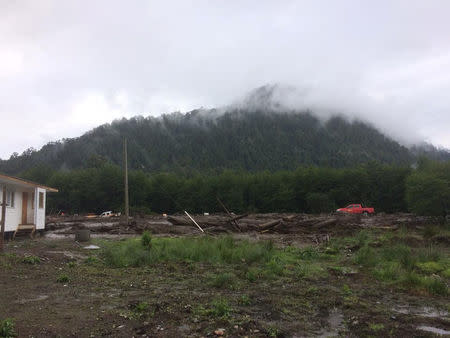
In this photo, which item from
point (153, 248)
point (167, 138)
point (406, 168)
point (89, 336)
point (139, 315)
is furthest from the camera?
point (167, 138)

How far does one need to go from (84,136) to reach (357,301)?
16702 cm

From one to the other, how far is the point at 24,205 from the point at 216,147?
149 metres

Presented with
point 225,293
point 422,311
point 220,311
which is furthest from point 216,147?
point 220,311

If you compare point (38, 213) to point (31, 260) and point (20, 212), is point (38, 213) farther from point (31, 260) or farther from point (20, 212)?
point (31, 260)

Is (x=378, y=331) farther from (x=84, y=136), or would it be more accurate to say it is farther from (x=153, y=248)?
(x=84, y=136)

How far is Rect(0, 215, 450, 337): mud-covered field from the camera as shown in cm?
554

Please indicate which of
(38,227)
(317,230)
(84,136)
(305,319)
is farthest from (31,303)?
(84,136)

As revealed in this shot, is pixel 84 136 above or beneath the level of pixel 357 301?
above

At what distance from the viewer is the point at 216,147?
560 ft

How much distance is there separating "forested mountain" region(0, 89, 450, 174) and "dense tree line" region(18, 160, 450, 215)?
203ft

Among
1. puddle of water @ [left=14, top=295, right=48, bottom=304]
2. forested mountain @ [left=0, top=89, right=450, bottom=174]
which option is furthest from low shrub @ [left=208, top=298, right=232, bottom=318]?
forested mountain @ [left=0, top=89, right=450, bottom=174]

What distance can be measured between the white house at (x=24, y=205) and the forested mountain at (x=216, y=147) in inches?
4270

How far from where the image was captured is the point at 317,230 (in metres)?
24.6

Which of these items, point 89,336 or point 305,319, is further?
point 305,319
